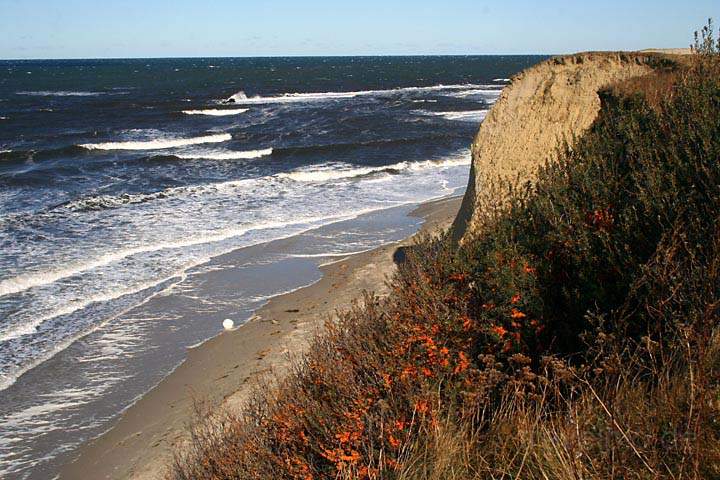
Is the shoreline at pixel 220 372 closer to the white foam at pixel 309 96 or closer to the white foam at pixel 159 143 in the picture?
the white foam at pixel 159 143

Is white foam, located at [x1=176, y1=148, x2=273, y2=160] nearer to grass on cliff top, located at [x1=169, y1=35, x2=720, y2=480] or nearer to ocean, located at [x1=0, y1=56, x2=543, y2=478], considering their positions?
ocean, located at [x1=0, y1=56, x2=543, y2=478]

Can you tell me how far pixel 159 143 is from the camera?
1335 inches

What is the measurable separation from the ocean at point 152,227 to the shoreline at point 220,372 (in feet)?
0.98

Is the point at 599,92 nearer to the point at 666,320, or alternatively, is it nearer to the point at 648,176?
the point at 648,176

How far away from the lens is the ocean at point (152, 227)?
9000 mm

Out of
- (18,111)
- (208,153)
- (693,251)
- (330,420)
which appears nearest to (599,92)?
(693,251)

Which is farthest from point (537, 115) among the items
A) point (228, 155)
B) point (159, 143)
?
point (159, 143)

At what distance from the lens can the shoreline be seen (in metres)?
7.13

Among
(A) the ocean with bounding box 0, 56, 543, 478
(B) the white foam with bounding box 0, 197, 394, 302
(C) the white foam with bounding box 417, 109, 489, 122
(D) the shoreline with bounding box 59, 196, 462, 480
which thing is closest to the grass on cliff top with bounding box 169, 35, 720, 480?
(D) the shoreline with bounding box 59, 196, 462, 480

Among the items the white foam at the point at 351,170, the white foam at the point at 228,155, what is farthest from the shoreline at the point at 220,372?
the white foam at the point at 228,155

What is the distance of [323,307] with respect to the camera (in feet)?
35.9

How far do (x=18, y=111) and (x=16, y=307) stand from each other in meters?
41.6

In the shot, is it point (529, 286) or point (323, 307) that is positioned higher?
point (529, 286)

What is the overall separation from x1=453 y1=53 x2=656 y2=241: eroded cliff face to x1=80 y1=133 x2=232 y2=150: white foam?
25.9 meters
